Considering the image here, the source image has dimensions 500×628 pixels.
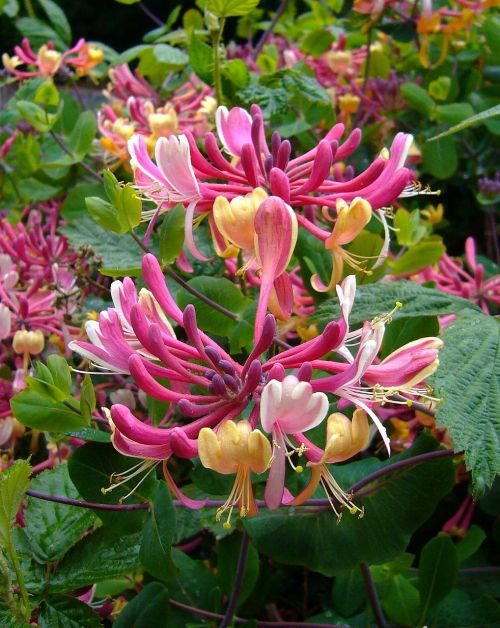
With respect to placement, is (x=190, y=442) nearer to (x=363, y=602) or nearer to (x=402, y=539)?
(x=402, y=539)

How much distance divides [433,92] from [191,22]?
0.46 metres

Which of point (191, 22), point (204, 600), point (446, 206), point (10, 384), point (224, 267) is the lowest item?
point (446, 206)

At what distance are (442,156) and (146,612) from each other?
0.95 metres

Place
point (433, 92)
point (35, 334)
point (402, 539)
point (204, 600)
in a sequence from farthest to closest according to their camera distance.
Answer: point (433, 92) < point (35, 334) < point (204, 600) < point (402, 539)

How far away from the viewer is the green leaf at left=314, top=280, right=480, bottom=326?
0.64m

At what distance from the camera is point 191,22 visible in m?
1.37

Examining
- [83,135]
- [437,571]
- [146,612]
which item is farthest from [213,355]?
[83,135]

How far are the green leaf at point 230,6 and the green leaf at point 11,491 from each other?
0.60 metres

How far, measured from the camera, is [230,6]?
2.84ft

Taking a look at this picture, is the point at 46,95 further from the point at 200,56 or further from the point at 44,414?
the point at 44,414

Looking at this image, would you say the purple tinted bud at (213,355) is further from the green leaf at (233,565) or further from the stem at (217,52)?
the stem at (217,52)

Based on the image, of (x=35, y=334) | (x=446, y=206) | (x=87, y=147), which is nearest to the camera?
(x=35, y=334)

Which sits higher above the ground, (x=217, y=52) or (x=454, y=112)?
(x=217, y=52)

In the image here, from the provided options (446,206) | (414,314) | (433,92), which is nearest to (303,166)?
(414,314)
